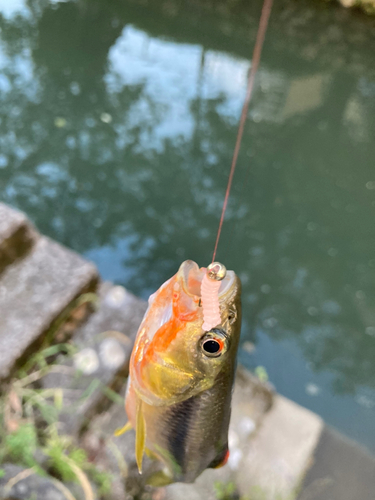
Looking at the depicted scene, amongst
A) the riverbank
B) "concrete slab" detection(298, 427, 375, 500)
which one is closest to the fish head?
the riverbank

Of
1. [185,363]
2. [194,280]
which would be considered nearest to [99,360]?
[185,363]

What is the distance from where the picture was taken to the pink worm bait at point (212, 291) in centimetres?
99

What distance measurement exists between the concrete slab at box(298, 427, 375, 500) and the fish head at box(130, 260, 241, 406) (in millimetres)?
2017

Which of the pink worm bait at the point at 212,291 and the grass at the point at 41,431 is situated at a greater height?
the pink worm bait at the point at 212,291

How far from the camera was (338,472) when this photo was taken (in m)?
2.74

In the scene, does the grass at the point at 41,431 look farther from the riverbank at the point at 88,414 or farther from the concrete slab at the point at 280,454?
the concrete slab at the point at 280,454

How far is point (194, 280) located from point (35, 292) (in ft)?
5.81

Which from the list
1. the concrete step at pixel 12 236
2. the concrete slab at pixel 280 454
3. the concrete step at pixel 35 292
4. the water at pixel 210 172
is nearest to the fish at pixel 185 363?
the concrete step at pixel 35 292

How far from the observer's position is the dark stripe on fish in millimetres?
1349

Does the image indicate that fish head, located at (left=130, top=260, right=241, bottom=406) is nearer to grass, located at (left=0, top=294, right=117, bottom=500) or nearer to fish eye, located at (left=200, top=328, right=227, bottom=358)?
fish eye, located at (left=200, top=328, right=227, bottom=358)

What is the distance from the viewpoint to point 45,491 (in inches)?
71.6

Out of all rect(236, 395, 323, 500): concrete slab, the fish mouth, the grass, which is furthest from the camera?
rect(236, 395, 323, 500): concrete slab

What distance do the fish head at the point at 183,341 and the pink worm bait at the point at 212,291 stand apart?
86 millimetres

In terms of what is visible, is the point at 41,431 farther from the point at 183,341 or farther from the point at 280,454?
the point at 280,454
